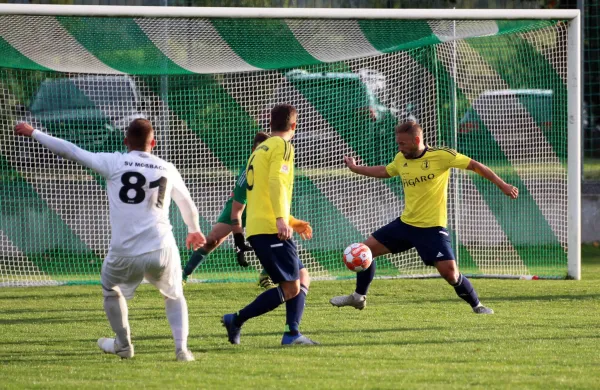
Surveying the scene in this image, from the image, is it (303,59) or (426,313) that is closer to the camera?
(426,313)

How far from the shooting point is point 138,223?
20.7 feet

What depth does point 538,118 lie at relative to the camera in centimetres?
1216

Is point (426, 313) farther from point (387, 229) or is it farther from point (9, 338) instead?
point (9, 338)

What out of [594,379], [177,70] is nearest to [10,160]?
[177,70]

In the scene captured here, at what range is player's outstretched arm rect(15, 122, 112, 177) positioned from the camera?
623cm

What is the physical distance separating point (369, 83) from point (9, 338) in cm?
568

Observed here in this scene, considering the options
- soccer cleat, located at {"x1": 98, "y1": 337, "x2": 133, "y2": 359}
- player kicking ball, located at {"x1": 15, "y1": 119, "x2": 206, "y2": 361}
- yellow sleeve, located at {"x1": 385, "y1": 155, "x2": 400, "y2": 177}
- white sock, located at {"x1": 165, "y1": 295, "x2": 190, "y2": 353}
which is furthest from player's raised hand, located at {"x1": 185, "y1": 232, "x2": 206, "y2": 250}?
yellow sleeve, located at {"x1": 385, "y1": 155, "x2": 400, "y2": 177}

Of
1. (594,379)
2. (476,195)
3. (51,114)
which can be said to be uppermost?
(51,114)

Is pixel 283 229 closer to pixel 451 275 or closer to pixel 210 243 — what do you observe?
pixel 451 275

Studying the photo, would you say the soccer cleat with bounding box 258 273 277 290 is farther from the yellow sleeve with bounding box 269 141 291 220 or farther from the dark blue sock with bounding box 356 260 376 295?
the yellow sleeve with bounding box 269 141 291 220

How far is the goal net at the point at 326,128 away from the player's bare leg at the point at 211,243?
3.62 ft

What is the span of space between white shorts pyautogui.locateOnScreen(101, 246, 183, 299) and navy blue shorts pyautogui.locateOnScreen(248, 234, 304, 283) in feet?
2.31

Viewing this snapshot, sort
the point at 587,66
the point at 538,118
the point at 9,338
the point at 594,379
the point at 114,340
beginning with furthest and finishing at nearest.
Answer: the point at 587,66 → the point at 538,118 → the point at 9,338 → the point at 114,340 → the point at 594,379

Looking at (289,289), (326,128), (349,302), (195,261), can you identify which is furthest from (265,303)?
(326,128)
